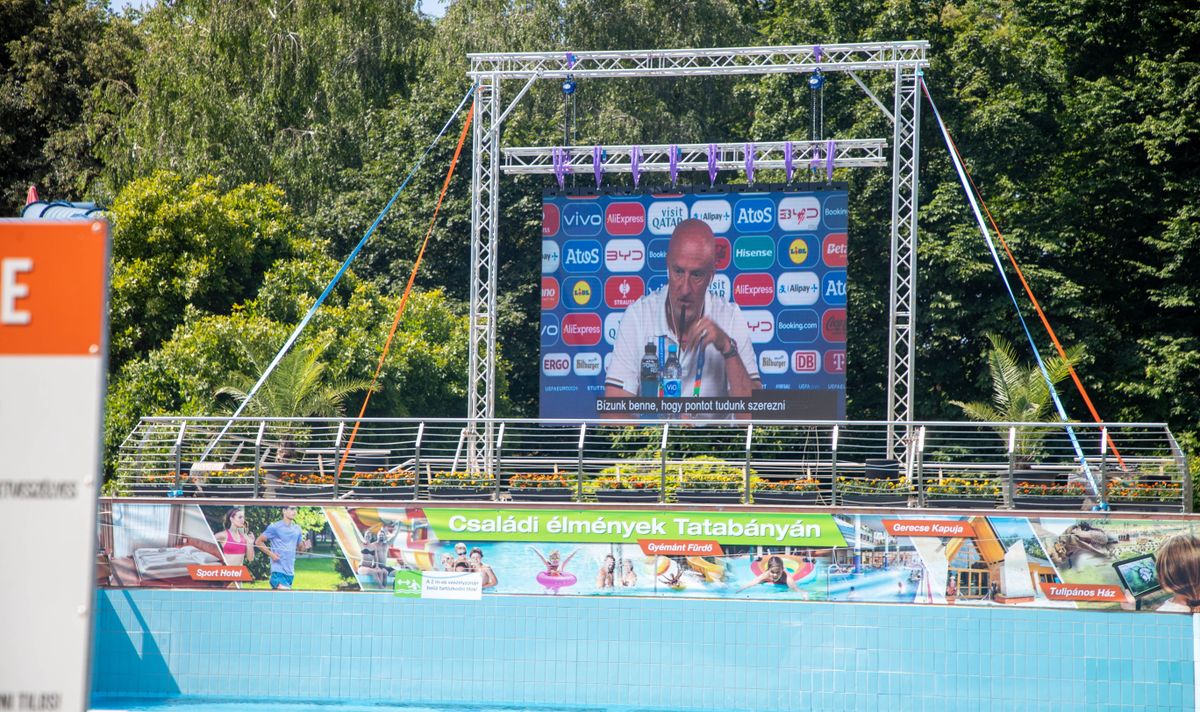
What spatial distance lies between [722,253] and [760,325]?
1162 millimetres

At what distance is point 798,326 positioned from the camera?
17.7 metres

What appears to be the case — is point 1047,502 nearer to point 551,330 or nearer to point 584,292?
point 584,292

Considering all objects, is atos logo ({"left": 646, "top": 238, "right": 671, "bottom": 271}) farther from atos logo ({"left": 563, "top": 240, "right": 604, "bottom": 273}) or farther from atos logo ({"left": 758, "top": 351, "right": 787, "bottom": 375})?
atos logo ({"left": 758, "top": 351, "right": 787, "bottom": 375})

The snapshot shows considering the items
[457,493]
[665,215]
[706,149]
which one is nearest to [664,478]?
[457,493]

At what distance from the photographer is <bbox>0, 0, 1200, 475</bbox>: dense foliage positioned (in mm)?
21672

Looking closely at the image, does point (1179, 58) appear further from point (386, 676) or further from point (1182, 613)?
point (386, 676)

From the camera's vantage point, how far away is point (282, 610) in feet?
46.8

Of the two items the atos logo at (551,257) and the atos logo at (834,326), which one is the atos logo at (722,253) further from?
the atos logo at (551,257)

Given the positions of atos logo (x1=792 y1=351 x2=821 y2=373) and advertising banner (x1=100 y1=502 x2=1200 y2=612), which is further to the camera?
atos logo (x1=792 y1=351 x2=821 y2=373)

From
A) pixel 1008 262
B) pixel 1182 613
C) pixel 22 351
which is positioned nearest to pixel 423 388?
pixel 1008 262

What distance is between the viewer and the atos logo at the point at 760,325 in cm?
1772

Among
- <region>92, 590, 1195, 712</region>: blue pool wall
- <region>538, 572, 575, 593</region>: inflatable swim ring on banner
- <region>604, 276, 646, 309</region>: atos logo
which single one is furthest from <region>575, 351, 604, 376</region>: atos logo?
<region>92, 590, 1195, 712</region>: blue pool wall

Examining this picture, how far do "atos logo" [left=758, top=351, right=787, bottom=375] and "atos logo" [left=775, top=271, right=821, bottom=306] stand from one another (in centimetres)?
72

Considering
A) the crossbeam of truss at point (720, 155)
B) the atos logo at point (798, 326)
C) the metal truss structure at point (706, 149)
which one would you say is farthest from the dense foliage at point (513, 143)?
the atos logo at point (798, 326)
